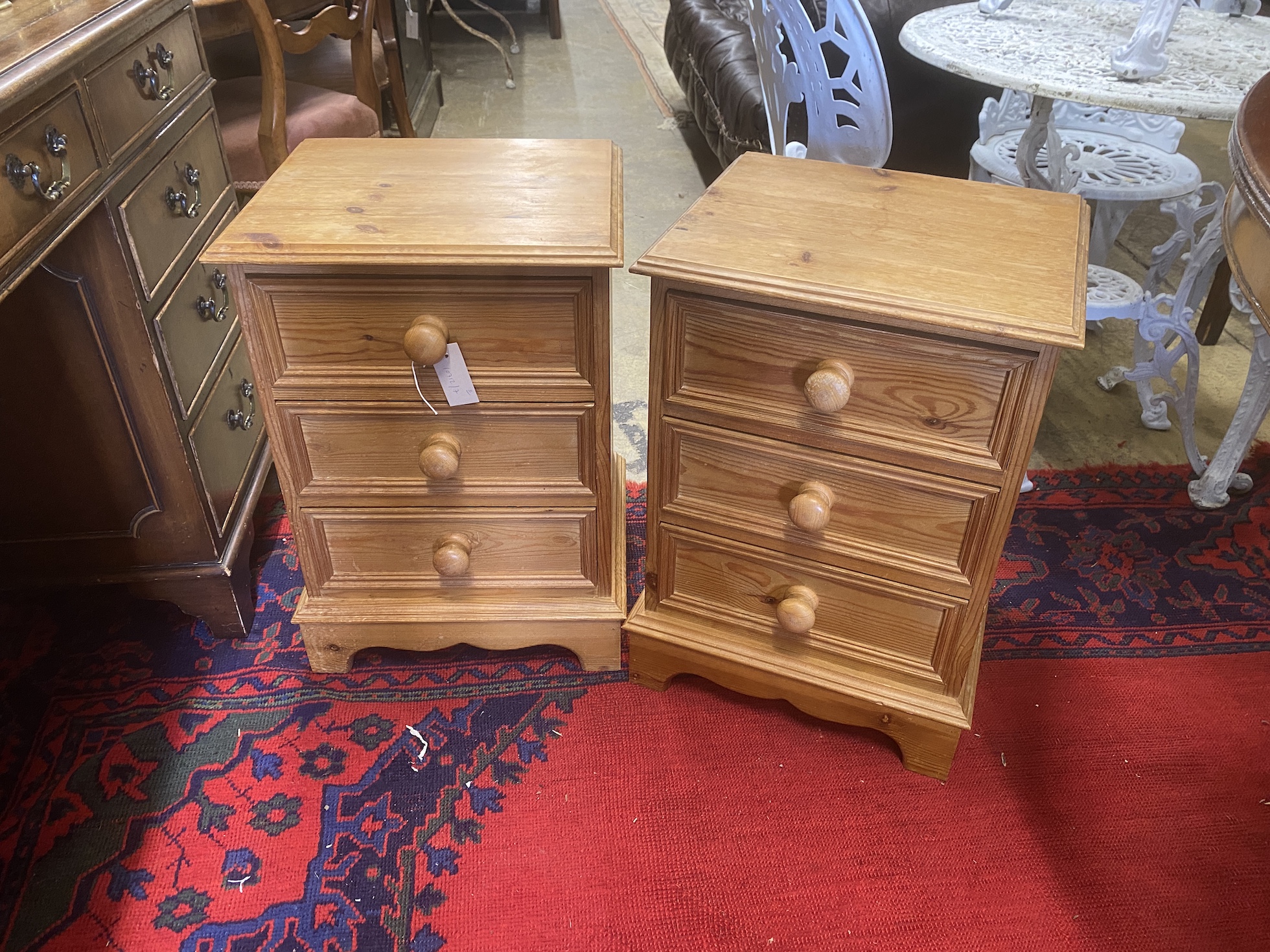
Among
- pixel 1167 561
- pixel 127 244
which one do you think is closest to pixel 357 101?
pixel 127 244

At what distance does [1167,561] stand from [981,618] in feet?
2.74

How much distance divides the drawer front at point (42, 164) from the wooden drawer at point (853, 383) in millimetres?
726

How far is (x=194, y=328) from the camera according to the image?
56.1 inches

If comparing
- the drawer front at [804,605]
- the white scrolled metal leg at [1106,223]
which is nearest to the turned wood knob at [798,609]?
the drawer front at [804,605]

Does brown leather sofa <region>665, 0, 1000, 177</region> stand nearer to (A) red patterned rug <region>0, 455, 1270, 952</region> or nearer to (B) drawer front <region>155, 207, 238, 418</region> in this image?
(B) drawer front <region>155, 207, 238, 418</region>

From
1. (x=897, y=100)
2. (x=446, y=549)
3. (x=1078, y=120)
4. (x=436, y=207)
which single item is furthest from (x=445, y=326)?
(x=897, y=100)

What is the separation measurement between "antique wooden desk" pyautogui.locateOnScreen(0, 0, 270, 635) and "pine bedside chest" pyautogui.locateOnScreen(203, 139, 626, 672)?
202 mm

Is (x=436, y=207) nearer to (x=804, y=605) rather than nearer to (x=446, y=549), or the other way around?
(x=446, y=549)

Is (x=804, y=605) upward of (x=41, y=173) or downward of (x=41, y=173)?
downward

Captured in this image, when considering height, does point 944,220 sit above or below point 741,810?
above

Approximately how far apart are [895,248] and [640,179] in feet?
8.74

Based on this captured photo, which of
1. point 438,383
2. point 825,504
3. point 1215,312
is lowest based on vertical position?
point 1215,312

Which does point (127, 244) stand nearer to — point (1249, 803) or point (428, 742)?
point (428, 742)

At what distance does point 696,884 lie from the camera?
3.88ft
